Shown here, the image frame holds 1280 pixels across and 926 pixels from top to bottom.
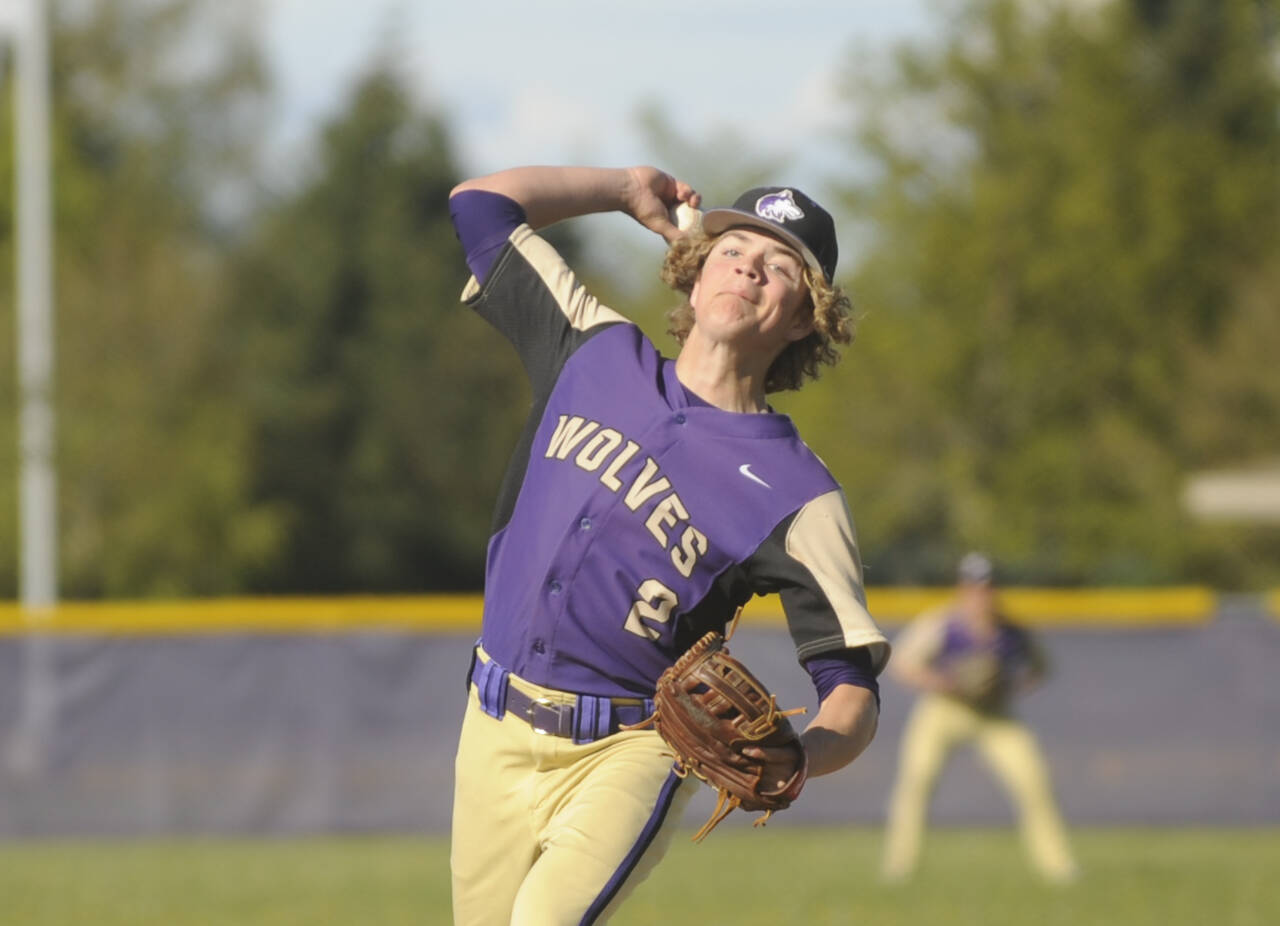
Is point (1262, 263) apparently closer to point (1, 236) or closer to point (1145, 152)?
point (1145, 152)

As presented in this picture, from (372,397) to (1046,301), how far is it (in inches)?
555

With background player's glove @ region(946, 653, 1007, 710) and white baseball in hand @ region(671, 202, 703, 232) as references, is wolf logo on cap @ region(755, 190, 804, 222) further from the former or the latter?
background player's glove @ region(946, 653, 1007, 710)

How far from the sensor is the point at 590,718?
13.7 ft

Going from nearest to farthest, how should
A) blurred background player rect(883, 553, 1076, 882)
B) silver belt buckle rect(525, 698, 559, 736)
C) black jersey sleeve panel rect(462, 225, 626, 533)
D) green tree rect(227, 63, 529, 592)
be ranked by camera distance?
silver belt buckle rect(525, 698, 559, 736)
black jersey sleeve panel rect(462, 225, 626, 533)
blurred background player rect(883, 553, 1076, 882)
green tree rect(227, 63, 529, 592)

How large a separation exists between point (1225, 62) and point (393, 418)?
1551cm

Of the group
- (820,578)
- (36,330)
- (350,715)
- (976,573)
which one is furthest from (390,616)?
(820,578)

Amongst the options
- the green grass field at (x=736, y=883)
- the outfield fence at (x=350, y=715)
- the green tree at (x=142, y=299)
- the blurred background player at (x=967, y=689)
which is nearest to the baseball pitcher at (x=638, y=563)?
the green grass field at (x=736, y=883)

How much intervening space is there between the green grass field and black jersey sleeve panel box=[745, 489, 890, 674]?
572cm

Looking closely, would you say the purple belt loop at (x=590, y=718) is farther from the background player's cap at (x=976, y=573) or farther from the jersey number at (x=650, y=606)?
the background player's cap at (x=976, y=573)

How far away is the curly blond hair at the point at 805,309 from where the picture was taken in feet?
14.3

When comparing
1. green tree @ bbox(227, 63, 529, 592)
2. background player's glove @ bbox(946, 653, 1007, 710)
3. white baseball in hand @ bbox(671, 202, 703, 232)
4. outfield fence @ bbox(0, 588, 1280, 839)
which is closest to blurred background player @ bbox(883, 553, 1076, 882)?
background player's glove @ bbox(946, 653, 1007, 710)

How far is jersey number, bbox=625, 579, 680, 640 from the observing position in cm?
415

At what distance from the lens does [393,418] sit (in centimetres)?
3597

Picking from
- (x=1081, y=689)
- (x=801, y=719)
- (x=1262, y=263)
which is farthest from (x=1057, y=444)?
(x=801, y=719)
